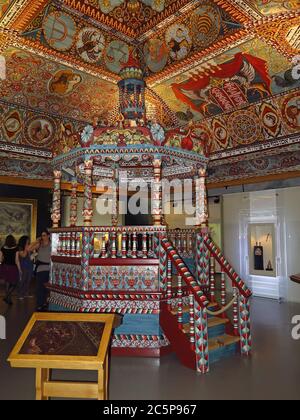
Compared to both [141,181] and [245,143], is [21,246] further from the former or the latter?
[245,143]

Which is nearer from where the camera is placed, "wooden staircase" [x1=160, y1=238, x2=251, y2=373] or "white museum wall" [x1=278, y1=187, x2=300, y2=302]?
"wooden staircase" [x1=160, y1=238, x2=251, y2=373]

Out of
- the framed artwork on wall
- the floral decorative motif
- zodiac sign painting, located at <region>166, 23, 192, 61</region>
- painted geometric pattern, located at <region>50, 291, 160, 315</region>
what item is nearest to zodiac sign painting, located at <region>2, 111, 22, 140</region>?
the framed artwork on wall

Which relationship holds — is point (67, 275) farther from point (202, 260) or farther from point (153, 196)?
point (202, 260)

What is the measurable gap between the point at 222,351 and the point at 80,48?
659 cm

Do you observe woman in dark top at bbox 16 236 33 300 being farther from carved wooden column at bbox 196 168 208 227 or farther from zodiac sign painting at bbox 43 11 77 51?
zodiac sign painting at bbox 43 11 77 51

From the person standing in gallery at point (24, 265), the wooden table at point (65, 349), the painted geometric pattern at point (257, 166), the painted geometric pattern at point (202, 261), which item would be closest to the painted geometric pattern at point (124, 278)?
the painted geometric pattern at point (202, 261)

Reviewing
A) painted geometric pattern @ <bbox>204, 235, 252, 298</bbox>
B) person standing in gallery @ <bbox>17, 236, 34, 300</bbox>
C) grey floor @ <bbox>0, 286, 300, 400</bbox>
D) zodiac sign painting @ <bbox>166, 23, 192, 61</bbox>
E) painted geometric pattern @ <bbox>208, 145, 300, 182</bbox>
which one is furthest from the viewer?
painted geometric pattern @ <bbox>208, 145, 300, 182</bbox>

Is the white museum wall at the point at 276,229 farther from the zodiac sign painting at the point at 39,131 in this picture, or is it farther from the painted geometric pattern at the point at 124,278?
the zodiac sign painting at the point at 39,131

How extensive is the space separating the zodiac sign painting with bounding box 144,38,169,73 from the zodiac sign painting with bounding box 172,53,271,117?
28.6 inches

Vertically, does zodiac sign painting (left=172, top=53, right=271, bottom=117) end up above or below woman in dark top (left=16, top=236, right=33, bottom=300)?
above

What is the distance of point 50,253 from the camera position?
688 centimetres

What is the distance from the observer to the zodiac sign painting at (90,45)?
6.87 meters

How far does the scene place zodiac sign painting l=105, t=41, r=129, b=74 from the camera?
7405mm

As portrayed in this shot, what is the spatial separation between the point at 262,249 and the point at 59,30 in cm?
780
